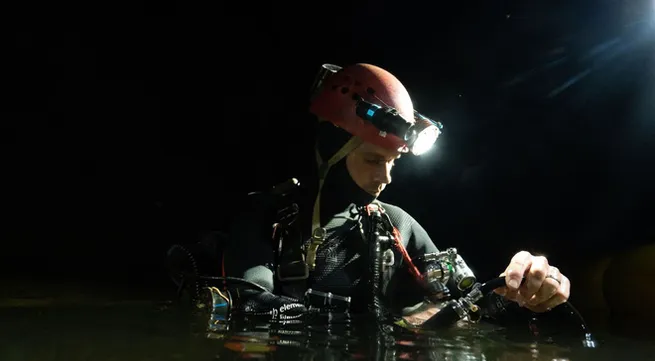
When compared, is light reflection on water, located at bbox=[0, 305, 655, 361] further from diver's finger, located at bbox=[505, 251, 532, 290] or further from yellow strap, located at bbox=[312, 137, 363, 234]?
yellow strap, located at bbox=[312, 137, 363, 234]

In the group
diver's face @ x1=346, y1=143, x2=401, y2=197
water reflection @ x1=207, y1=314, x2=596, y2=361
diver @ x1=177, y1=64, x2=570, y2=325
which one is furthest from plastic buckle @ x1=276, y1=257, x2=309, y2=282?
diver's face @ x1=346, y1=143, x2=401, y2=197

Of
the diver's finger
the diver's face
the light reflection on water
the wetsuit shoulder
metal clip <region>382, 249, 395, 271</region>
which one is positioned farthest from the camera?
the wetsuit shoulder

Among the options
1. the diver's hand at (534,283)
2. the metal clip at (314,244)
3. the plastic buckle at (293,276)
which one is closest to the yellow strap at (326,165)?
the metal clip at (314,244)

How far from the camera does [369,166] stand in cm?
283

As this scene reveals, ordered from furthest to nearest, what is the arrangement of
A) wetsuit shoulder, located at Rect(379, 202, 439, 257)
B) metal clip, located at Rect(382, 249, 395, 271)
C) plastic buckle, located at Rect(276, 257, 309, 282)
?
wetsuit shoulder, located at Rect(379, 202, 439, 257) → metal clip, located at Rect(382, 249, 395, 271) → plastic buckle, located at Rect(276, 257, 309, 282)

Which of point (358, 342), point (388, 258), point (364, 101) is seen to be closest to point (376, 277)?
point (388, 258)

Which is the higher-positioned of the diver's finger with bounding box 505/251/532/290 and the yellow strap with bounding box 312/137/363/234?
the yellow strap with bounding box 312/137/363/234

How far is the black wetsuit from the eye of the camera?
261 cm

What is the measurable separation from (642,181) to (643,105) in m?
0.94

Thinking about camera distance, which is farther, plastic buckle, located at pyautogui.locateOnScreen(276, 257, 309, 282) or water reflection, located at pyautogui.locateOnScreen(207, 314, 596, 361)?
plastic buckle, located at pyautogui.locateOnScreen(276, 257, 309, 282)

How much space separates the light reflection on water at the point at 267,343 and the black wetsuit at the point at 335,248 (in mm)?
275

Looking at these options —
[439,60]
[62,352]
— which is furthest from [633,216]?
[62,352]

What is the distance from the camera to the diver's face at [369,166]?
9.21ft

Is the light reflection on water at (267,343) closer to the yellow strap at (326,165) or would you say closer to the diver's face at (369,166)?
the yellow strap at (326,165)
